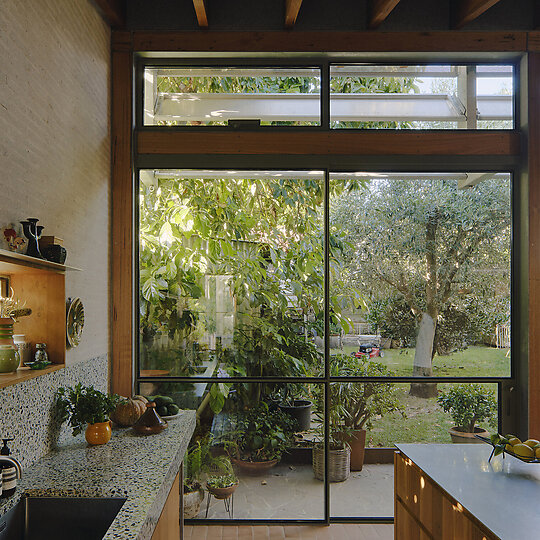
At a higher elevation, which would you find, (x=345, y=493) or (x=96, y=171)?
(x=96, y=171)

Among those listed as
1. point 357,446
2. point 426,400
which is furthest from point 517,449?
point 357,446

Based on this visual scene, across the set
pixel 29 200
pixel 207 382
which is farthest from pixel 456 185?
pixel 29 200

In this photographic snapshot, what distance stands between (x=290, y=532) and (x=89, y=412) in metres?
1.62

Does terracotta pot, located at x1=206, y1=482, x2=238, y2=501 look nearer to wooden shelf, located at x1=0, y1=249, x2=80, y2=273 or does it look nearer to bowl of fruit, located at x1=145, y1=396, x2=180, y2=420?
bowl of fruit, located at x1=145, y1=396, x2=180, y2=420

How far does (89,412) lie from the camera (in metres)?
2.65

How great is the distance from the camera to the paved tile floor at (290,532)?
3.44m

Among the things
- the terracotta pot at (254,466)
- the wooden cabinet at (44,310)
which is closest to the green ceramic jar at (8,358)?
the wooden cabinet at (44,310)

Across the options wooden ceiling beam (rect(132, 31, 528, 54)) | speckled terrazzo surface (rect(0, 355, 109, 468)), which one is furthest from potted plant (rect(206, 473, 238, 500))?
wooden ceiling beam (rect(132, 31, 528, 54))

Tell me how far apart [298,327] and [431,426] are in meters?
1.09

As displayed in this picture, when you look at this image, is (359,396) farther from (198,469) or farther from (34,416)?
(34,416)

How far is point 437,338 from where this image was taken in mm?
3744

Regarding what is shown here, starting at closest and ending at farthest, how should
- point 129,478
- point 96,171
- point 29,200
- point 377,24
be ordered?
point 129,478
point 29,200
point 96,171
point 377,24

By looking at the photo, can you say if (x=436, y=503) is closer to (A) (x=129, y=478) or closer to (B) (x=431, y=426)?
(A) (x=129, y=478)

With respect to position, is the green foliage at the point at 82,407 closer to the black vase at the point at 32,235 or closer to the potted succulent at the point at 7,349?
the potted succulent at the point at 7,349
